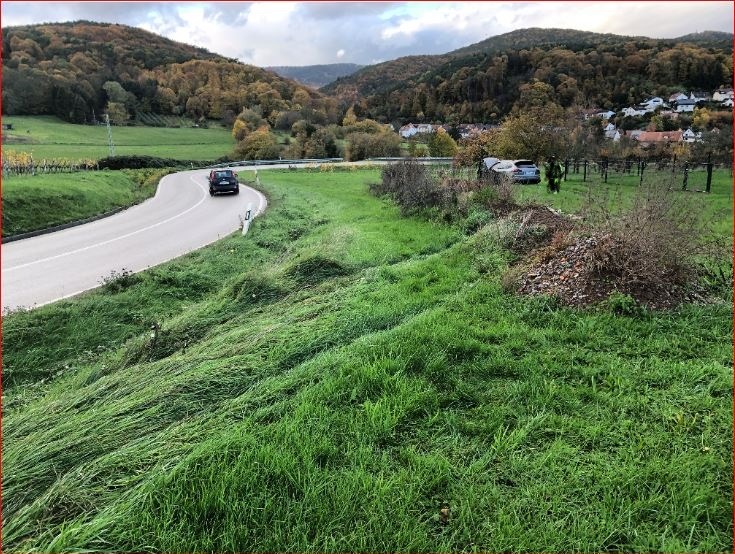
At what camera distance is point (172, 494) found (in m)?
2.95

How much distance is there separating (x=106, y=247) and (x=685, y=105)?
6602 cm

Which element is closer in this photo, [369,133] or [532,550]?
[532,550]

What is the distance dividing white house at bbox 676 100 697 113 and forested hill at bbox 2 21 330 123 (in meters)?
58.2

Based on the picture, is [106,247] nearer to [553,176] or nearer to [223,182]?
[223,182]

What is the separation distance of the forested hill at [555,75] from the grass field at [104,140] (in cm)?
2551

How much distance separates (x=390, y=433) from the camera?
144 inches

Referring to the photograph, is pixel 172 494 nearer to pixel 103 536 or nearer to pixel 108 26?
pixel 103 536

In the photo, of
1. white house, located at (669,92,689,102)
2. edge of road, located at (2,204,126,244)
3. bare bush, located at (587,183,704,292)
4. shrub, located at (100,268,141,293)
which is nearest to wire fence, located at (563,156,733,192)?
bare bush, located at (587,183,704,292)

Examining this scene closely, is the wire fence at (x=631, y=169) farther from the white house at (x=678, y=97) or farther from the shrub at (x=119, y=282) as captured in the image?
the white house at (x=678, y=97)

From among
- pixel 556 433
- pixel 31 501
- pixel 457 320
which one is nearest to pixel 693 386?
pixel 556 433

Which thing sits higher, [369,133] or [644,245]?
[369,133]

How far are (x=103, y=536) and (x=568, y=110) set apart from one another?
→ 2991 centimetres

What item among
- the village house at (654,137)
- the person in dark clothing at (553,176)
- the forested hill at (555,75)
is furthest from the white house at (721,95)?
the person in dark clothing at (553,176)

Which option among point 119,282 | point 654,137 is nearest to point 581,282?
point 119,282
